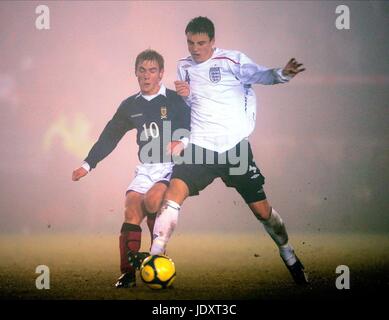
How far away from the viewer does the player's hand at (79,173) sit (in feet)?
16.8

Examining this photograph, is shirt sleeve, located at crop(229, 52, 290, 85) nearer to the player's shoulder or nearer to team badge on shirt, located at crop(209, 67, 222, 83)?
the player's shoulder

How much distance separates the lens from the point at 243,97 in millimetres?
4859

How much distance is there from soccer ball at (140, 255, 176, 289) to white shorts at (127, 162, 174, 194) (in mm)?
787

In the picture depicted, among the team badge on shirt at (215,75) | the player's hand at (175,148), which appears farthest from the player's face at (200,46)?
the player's hand at (175,148)

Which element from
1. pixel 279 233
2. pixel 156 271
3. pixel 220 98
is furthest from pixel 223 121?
pixel 156 271

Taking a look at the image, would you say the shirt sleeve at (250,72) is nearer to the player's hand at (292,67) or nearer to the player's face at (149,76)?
the player's hand at (292,67)

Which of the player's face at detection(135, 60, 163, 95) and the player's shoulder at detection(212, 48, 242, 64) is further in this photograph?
the player's face at detection(135, 60, 163, 95)

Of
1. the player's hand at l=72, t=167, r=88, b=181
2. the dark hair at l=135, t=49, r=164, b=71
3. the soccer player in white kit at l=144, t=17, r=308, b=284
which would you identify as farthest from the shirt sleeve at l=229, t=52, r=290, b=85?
the player's hand at l=72, t=167, r=88, b=181

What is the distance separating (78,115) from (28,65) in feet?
2.19

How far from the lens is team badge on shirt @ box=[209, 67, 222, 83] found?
4785mm

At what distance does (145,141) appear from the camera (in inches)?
194

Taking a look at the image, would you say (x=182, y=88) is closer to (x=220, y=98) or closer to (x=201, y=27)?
(x=220, y=98)

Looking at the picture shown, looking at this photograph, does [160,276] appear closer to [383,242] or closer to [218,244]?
[218,244]

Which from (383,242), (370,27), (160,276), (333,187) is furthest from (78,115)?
(383,242)
